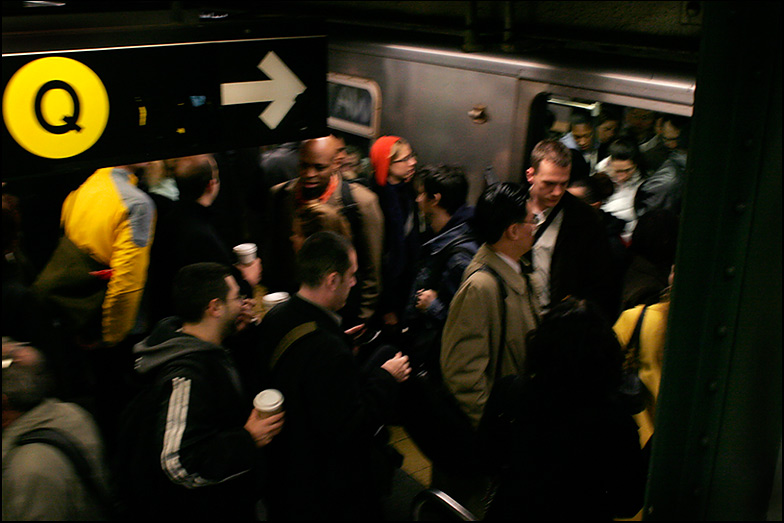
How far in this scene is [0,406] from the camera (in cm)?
228

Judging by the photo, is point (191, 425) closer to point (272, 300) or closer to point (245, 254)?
point (272, 300)

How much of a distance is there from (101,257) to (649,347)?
2.73 metres

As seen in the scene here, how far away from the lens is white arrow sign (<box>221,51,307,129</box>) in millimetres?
3134

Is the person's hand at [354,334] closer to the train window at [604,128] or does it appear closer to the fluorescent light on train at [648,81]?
the train window at [604,128]

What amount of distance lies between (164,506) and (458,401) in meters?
1.21

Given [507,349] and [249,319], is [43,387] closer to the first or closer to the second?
[249,319]

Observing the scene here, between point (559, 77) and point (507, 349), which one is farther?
point (559, 77)

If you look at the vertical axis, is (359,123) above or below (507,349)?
above

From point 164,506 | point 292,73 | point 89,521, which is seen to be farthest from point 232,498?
point 292,73

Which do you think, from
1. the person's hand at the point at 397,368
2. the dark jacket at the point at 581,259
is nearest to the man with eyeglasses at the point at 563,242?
the dark jacket at the point at 581,259

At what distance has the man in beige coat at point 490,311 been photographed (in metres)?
2.95

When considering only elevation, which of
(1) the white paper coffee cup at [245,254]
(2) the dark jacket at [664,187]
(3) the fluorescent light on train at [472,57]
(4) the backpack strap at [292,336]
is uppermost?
(3) the fluorescent light on train at [472,57]

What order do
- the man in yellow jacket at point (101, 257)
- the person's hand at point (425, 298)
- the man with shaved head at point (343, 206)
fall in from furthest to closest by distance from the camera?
the man with shaved head at point (343, 206) < the man in yellow jacket at point (101, 257) < the person's hand at point (425, 298)

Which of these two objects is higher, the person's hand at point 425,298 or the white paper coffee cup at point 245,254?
the white paper coffee cup at point 245,254
